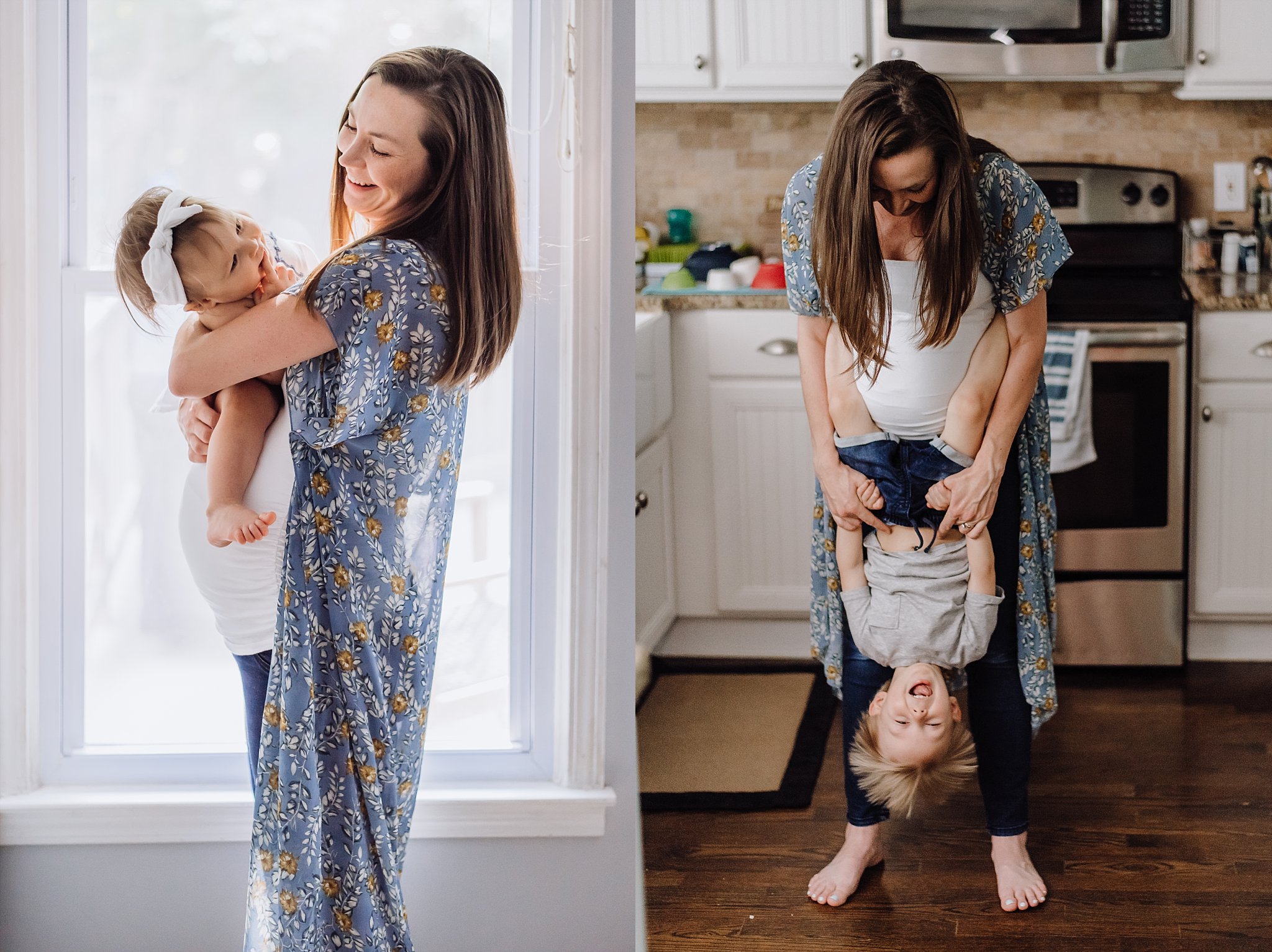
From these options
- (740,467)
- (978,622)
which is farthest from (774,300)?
(978,622)

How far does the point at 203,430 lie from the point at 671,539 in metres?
1.49

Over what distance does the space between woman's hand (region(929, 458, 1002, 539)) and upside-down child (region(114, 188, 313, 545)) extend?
952 mm

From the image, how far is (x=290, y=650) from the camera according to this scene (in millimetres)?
1402

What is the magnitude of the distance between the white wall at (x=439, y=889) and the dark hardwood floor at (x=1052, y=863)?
0.21 m

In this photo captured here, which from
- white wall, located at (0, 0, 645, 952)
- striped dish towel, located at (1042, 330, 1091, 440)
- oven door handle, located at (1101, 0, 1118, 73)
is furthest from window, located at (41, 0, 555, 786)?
oven door handle, located at (1101, 0, 1118, 73)

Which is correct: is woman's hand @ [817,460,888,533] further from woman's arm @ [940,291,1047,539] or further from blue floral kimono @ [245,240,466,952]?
blue floral kimono @ [245,240,466,952]

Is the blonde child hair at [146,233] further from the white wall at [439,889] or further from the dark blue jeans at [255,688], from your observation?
the white wall at [439,889]

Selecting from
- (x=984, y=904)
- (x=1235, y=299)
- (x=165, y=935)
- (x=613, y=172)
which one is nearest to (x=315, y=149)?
(x=613, y=172)

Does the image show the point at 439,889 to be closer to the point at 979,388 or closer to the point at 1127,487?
the point at 979,388

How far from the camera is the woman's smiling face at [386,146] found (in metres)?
→ 1.37

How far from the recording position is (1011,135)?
306 centimetres

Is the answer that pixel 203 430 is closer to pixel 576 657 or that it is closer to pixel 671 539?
pixel 576 657

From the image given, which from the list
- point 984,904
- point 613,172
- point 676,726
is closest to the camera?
point 613,172

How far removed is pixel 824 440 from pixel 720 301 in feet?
3.11
